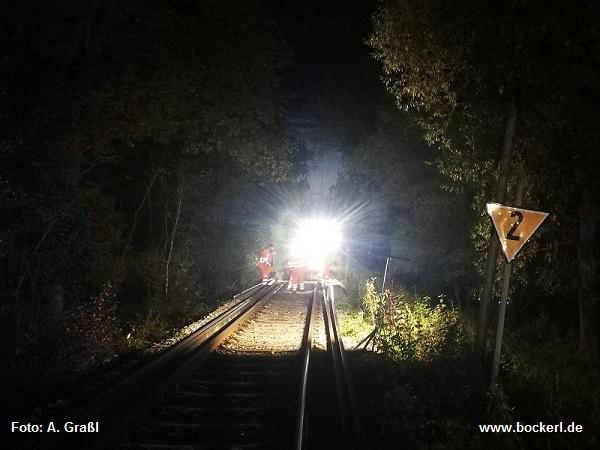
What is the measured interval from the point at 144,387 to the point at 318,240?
28.0 metres

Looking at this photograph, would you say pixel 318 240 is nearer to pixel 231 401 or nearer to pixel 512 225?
pixel 231 401

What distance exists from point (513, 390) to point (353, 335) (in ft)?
21.9

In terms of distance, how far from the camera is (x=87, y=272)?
12984 millimetres

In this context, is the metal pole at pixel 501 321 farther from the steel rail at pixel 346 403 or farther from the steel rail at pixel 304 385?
the steel rail at pixel 304 385

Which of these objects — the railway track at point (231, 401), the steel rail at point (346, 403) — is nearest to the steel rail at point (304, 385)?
the railway track at point (231, 401)

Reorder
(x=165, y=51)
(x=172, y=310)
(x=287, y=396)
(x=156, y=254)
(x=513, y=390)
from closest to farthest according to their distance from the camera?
(x=287, y=396), (x=513, y=390), (x=165, y=51), (x=172, y=310), (x=156, y=254)

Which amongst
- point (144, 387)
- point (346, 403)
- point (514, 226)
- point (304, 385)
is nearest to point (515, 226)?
point (514, 226)

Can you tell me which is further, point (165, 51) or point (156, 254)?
point (156, 254)

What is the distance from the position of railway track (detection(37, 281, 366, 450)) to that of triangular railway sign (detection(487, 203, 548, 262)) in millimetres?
3279

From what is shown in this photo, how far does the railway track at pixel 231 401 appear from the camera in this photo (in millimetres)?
6250

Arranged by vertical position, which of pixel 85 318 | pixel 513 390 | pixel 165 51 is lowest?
pixel 513 390

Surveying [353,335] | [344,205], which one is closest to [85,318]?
[353,335]

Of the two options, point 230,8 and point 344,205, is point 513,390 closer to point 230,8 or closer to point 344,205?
point 230,8

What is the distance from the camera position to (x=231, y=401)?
7.85m
